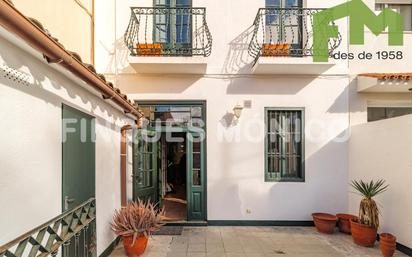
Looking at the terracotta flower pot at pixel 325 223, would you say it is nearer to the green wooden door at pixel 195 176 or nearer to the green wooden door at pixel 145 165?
the green wooden door at pixel 195 176

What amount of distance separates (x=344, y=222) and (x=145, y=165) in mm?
4804

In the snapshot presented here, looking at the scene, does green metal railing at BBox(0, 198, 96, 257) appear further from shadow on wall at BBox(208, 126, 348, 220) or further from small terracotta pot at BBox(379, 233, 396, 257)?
small terracotta pot at BBox(379, 233, 396, 257)

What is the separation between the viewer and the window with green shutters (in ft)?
21.9

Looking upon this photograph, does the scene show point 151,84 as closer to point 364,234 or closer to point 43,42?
point 43,42

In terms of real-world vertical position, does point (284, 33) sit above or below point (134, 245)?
above

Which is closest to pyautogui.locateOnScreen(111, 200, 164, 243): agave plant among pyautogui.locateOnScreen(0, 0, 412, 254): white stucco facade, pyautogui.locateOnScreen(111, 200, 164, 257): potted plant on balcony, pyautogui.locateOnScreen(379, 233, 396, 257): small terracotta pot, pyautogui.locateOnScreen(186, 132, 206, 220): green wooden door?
pyautogui.locateOnScreen(111, 200, 164, 257): potted plant on balcony

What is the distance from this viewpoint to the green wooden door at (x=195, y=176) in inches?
260

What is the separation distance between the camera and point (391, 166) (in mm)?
5188

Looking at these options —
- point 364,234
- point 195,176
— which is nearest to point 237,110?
point 195,176

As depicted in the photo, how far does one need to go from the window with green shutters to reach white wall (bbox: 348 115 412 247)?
134cm

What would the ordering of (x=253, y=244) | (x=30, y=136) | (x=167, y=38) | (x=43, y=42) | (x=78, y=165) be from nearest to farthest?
(x=43, y=42)
(x=30, y=136)
(x=78, y=165)
(x=253, y=244)
(x=167, y=38)

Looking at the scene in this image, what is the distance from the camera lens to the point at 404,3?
704 centimetres

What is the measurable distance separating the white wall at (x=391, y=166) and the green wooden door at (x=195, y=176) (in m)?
3.62

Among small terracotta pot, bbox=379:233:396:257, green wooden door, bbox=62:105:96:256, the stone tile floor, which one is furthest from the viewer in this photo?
the stone tile floor
